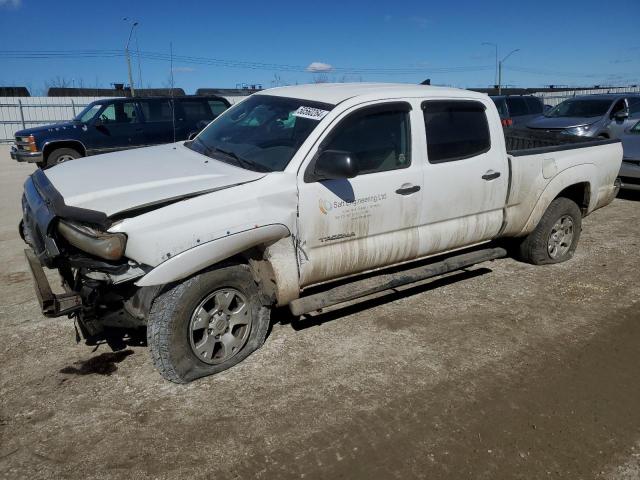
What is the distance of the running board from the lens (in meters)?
3.83

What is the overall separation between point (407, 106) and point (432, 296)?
1860 mm

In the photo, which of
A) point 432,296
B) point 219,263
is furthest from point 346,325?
point 219,263

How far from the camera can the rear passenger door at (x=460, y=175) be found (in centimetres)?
438

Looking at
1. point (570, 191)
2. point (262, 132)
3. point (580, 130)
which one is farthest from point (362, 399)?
point (580, 130)

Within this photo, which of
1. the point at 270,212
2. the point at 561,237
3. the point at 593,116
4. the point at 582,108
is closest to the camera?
the point at 270,212

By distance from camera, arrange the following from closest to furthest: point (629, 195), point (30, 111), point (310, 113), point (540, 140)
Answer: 1. point (310, 113)
2. point (540, 140)
3. point (629, 195)
4. point (30, 111)

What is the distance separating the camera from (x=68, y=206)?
3.20m

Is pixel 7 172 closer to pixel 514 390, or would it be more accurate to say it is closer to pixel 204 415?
pixel 204 415

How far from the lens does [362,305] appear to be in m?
4.82

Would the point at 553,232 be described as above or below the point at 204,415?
above

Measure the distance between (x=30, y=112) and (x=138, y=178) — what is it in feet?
83.7

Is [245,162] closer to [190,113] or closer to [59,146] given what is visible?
[190,113]

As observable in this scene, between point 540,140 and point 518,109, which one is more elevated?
point 518,109

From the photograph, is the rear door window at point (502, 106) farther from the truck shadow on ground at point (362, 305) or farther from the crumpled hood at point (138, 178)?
the crumpled hood at point (138, 178)
